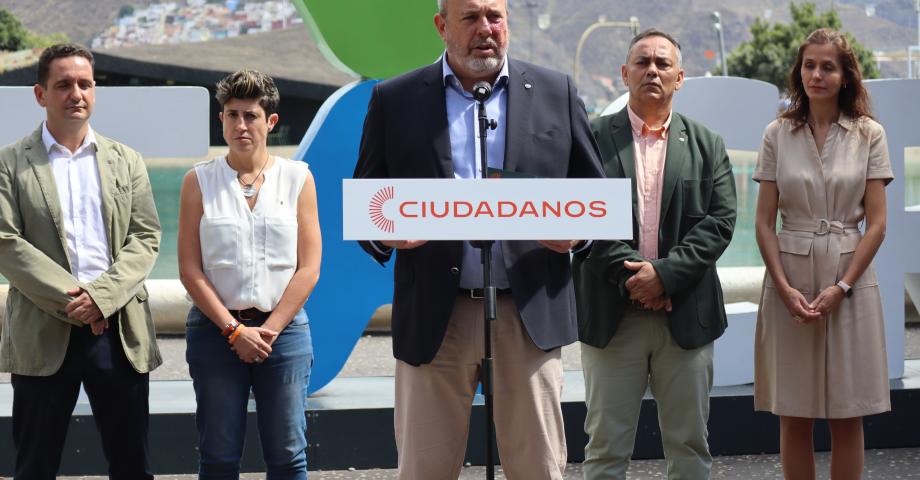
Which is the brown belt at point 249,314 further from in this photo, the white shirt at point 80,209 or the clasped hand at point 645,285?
the clasped hand at point 645,285

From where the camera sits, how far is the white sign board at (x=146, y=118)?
15.9 ft

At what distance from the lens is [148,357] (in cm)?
371

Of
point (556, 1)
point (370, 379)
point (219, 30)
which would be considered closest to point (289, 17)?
point (219, 30)

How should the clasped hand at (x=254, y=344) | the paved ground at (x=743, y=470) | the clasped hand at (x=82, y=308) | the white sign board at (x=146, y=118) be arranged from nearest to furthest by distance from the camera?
1. the clasped hand at (x=254, y=344)
2. the clasped hand at (x=82, y=308)
3. the paved ground at (x=743, y=470)
4. the white sign board at (x=146, y=118)

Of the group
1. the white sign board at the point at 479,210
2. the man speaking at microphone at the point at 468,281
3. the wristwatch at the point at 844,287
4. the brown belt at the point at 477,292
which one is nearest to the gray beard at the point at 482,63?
the man speaking at microphone at the point at 468,281

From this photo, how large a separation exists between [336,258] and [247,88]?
144cm

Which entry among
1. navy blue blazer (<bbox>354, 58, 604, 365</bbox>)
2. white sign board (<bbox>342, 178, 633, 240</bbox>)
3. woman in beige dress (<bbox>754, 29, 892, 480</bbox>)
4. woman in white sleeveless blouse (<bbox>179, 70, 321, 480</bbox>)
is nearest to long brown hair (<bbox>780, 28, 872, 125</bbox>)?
woman in beige dress (<bbox>754, 29, 892, 480</bbox>)

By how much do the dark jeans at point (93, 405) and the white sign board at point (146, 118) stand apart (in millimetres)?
1389

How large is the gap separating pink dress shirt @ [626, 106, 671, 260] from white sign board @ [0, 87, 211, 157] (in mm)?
1968

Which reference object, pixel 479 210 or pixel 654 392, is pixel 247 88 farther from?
pixel 654 392

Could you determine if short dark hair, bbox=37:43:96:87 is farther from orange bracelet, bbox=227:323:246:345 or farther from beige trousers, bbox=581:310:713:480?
beige trousers, bbox=581:310:713:480

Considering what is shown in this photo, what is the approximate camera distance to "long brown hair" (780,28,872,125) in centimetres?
394

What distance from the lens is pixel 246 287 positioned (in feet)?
11.6

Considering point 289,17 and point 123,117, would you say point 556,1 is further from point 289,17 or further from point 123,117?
point 123,117
